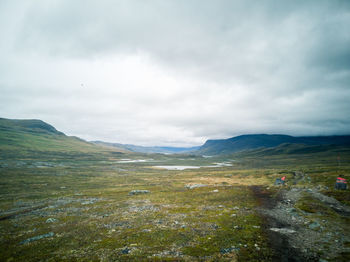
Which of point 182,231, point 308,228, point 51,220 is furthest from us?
point 51,220

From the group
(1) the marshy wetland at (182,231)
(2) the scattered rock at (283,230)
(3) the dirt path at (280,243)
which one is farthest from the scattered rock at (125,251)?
(2) the scattered rock at (283,230)

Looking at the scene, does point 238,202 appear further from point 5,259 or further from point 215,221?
point 5,259

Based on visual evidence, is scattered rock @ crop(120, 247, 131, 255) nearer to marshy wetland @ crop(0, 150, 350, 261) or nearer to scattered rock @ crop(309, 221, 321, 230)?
marshy wetland @ crop(0, 150, 350, 261)

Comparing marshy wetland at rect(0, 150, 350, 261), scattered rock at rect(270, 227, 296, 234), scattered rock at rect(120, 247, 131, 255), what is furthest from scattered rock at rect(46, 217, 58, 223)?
scattered rock at rect(270, 227, 296, 234)

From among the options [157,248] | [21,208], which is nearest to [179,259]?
[157,248]

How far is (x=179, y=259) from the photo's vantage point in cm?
1620

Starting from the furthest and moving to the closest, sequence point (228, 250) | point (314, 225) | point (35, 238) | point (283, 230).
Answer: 1. point (314, 225)
2. point (283, 230)
3. point (35, 238)
4. point (228, 250)

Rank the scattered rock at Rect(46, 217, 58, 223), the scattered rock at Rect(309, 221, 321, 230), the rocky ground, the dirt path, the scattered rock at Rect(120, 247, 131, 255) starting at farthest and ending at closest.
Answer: the scattered rock at Rect(46, 217, 58, 223) → the scattered rock at Rect(309, 221, 321, 230) → the scattered rock at Rect(120, 247, 131, 255) → the rocky ground → the dirt path

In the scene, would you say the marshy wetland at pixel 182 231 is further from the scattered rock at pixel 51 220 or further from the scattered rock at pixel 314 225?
the scattered rock at pixel 51 220

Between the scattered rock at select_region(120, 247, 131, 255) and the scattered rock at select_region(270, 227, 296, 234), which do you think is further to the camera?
the scattered rock at select_region(270, 227, 296, 234)

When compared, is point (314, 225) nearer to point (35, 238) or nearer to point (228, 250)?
point (228, 250)

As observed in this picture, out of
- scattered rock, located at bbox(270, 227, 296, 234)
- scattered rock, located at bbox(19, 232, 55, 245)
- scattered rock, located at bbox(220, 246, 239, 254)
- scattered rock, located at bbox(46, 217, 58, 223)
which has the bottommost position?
scattered rock, located at bbox(46, 217, 58, 223)

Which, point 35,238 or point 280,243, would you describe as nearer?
point 280,243

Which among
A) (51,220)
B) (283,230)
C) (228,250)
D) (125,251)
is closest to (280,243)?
(283,230)
